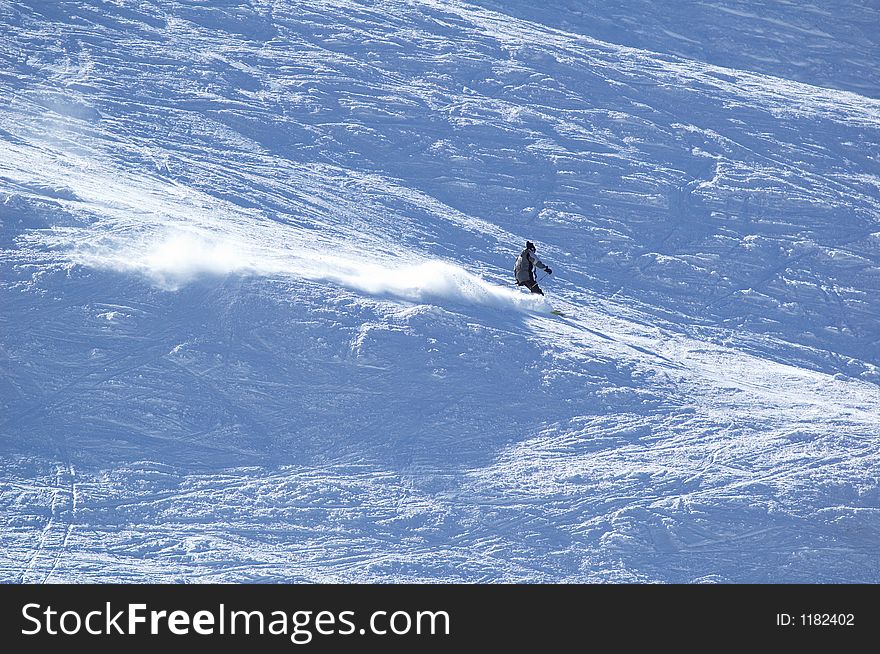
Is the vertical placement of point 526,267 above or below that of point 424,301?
above

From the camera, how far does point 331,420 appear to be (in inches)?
538

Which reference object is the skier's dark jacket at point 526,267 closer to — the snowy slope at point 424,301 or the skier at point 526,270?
the skier at point 526,270

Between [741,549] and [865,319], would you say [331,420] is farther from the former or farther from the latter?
[865,319]

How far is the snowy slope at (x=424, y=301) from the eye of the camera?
12125 mm

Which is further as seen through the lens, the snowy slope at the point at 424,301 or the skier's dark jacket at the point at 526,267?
the skier's dark jacket at the point at 526,267

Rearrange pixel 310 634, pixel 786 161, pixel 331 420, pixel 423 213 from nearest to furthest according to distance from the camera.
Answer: pixel 310 634
pixel 331 420
pixel 423 213
pixel 786 161

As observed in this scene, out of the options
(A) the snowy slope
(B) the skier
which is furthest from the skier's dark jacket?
(A) the snowy slope

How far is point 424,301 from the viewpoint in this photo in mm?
15891

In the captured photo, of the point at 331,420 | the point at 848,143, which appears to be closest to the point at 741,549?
the point at 331,420

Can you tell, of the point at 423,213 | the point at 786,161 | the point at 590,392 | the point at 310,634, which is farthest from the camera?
the point at 786,161

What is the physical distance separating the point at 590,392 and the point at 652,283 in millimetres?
4789

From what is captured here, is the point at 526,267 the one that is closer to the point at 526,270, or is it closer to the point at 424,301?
the point at 526,270

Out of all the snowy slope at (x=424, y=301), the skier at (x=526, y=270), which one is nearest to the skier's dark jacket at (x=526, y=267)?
the skier at (x=526, y=270)

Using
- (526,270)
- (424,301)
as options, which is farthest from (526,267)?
(424,301)
